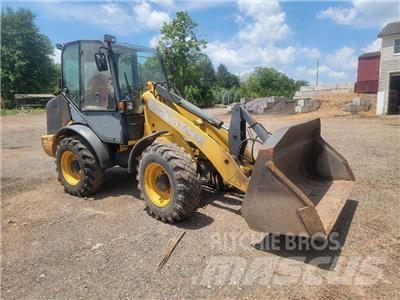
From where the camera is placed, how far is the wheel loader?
3.58 m

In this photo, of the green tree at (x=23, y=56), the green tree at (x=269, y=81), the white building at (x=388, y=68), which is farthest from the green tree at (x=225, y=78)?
the white building at (x=388, y=68)

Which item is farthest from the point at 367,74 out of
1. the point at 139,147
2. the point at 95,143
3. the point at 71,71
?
the point at 139,147

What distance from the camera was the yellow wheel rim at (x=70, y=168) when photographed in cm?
606

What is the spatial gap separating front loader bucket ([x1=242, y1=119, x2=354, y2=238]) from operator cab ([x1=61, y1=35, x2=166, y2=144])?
7.86ft

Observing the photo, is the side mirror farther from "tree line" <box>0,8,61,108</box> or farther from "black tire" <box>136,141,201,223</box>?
"tree line" <box>0,8,61,108</box>

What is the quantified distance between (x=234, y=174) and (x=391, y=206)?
7.75 ft

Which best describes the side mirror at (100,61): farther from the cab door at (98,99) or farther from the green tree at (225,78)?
the green tree at (225,78)

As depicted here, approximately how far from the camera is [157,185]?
15.8 feet

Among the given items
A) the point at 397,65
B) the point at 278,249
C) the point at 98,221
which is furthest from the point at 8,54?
the point at 278,249

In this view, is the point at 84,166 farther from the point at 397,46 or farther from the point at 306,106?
the point at 397,46

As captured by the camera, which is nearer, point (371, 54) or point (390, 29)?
point (390, 29)

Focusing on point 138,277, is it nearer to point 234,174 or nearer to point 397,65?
point 234,174

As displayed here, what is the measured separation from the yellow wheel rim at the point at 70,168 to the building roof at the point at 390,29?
22.5m

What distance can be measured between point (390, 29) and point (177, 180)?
23415 millimetres
